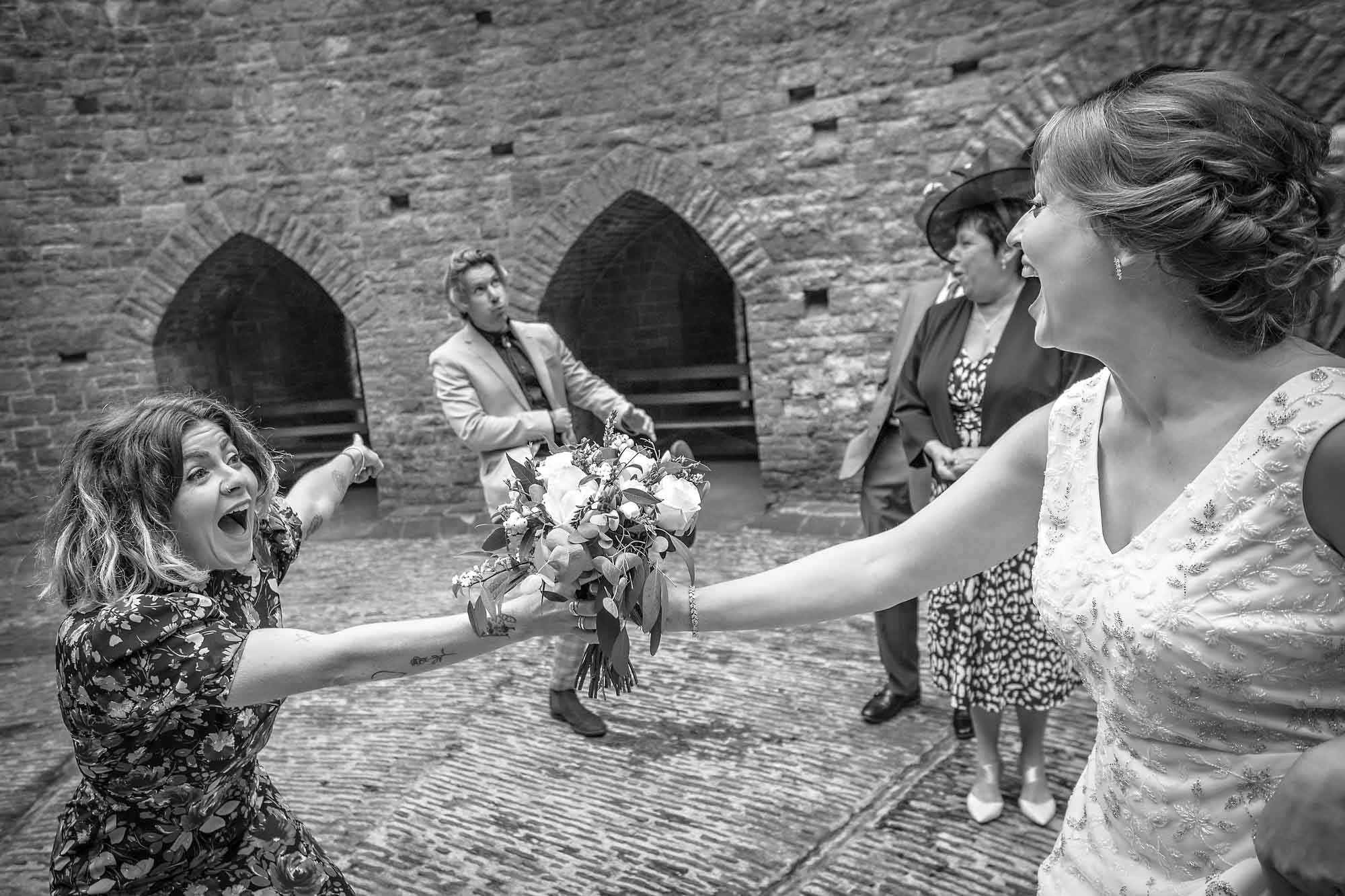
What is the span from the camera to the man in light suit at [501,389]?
442cm

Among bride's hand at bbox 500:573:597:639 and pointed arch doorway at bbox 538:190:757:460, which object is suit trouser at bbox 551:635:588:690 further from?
pointed arch doorway at bbox 538:190:757:460

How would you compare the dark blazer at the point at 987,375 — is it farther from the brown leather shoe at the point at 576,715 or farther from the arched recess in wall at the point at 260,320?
the arched recess in wall at the point at 260,320

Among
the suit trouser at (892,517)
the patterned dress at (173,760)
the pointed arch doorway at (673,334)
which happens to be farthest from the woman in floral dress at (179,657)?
the pointed arch doorway at (673,334)

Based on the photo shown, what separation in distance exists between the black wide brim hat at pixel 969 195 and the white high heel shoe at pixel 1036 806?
1.79m

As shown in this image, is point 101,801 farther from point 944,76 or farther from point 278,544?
point 944,76

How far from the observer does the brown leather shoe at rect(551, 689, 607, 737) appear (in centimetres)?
434

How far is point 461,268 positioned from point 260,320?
8080 millimetres

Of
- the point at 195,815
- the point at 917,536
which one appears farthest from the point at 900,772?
the point at 195,815

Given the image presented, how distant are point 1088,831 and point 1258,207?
3.08 feet

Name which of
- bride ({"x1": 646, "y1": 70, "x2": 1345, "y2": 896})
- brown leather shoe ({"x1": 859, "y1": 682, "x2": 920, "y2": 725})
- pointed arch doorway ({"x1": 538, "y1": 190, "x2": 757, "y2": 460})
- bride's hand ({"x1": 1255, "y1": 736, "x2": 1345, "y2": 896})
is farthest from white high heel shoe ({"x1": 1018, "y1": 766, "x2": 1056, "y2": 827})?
pointed arch doorway ({"x1": 538, "y1": 190, "x2": 757, "y2": 460})

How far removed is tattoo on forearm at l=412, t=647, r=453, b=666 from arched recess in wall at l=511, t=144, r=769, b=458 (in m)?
6.87

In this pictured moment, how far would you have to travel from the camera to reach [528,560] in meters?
2.00

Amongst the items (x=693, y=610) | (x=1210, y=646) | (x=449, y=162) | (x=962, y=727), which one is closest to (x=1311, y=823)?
(x=1210, y=646)

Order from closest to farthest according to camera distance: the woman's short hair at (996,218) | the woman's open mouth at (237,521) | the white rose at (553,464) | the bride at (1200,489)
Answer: the bride at (1200,489)
the white rose at (553,464)
the woman's open mouth at (237,521)
the woman's short hair at (996,218)
